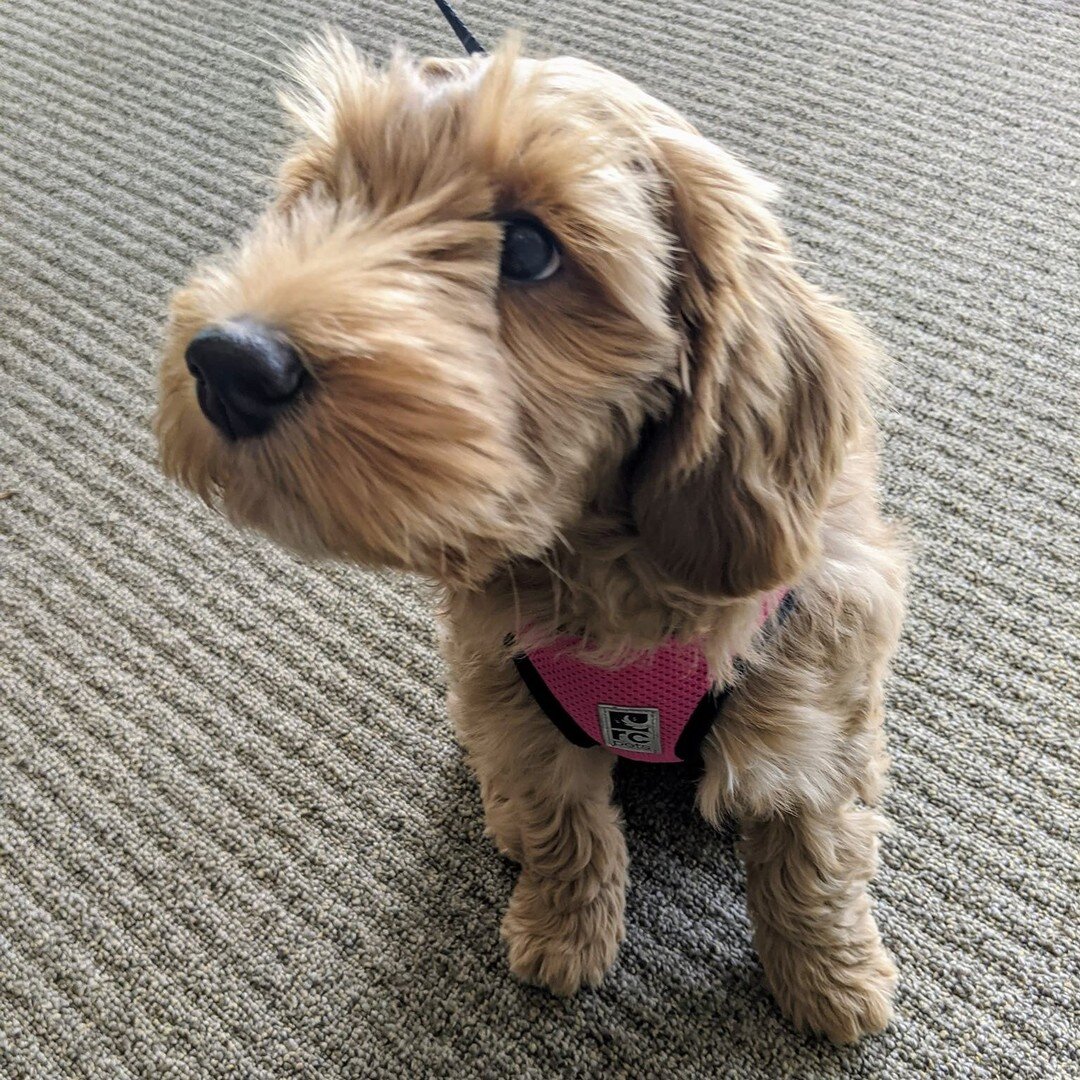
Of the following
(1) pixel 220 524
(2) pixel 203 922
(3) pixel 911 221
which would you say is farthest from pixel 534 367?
(3) pixel 911 221

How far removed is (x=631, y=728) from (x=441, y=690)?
0.53 meters

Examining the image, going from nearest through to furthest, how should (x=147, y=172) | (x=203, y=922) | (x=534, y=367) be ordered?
(x=534, y=367), (x=203, y=922), (x=147, y=172)

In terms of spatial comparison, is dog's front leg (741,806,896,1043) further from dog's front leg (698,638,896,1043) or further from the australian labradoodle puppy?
the australian labradoodle puppy

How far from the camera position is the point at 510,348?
77 centimetres

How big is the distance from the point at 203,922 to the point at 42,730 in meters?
0.40

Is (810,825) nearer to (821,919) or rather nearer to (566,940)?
(821,919)

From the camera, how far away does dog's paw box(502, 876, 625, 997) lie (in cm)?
117

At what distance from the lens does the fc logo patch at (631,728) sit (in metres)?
0.96

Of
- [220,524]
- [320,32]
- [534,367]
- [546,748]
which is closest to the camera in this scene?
[534,367]

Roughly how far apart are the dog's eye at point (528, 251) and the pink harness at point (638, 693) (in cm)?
33

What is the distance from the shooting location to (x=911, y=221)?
5.98 ft

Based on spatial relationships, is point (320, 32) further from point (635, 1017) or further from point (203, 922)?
point (635, 1017)

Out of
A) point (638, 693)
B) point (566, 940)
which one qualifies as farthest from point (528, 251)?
point (566, 940)

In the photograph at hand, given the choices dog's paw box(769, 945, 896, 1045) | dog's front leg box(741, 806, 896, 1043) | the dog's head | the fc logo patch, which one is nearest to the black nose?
the dog's head
